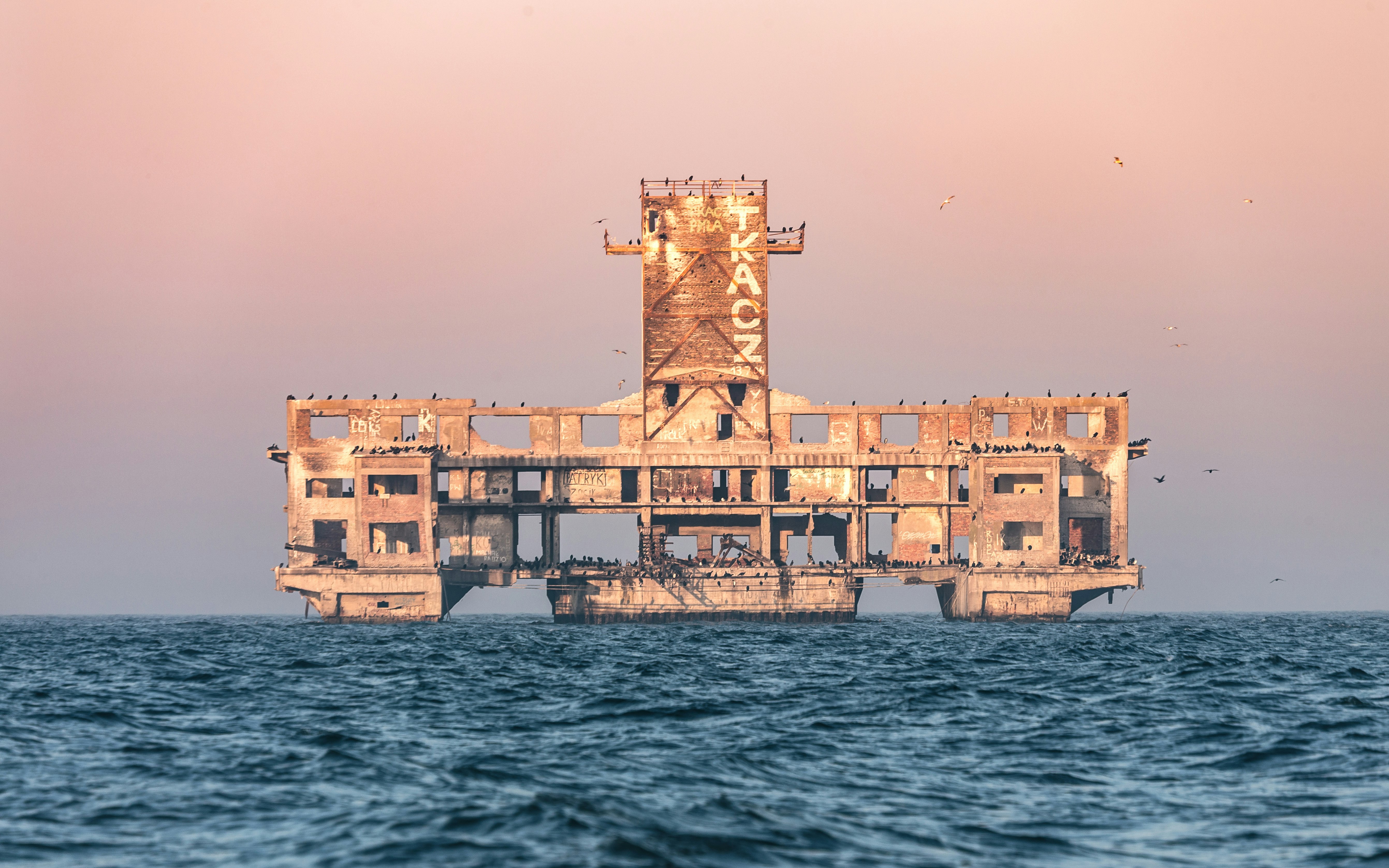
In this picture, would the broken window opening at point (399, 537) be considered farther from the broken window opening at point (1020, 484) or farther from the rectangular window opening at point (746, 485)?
the broken window opening at point (1020, 484)

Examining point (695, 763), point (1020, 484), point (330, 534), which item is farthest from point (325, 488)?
point (695, 763)

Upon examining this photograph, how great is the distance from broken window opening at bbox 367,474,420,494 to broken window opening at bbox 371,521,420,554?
0.68 metres

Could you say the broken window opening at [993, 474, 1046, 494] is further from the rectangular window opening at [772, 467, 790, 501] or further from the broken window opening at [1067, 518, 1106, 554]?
the rectangular window opening at [772, 467, 790, 501]

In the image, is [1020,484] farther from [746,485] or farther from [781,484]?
[746,485]

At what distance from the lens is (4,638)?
78.6 m

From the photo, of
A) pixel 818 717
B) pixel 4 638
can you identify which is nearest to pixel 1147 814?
pixel 818 717

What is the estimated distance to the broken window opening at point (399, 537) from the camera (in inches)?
3752

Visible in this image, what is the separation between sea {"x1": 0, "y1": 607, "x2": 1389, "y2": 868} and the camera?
58.2ft

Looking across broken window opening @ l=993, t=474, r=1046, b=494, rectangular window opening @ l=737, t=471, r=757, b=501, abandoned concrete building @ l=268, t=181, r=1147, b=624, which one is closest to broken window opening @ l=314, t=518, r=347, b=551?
abandoned concrete building @ l=268, t=181, r=1147, b=624

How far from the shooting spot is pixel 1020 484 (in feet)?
316

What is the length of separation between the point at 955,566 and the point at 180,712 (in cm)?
7081

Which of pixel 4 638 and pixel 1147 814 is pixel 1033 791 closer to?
pixel 1147 814

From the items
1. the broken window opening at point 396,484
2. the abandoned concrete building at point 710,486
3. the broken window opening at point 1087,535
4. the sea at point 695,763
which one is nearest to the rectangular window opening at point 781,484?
the abandoned concrete building at point 710,486

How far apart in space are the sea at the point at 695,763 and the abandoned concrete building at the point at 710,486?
148ft
